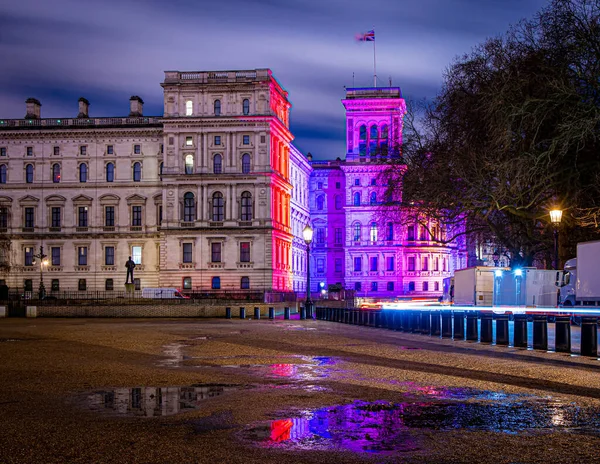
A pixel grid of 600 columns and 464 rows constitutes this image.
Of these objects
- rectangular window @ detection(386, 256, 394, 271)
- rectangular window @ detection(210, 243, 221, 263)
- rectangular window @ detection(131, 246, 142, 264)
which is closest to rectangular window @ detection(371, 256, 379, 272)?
rectangular window @ detection(386, 256, 394, 271)

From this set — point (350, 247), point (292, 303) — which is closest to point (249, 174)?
point (292, 303)

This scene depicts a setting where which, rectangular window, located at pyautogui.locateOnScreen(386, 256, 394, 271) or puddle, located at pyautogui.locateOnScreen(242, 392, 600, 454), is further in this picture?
rectangular window, located at pyautogui.locateOnScreen(386, 256, 394, 271)

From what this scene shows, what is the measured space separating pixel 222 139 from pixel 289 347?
63456 millimetres

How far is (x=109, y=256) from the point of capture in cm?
8700

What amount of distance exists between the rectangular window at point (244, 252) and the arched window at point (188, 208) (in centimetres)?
620

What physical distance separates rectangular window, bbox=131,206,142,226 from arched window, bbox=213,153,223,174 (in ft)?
36.9

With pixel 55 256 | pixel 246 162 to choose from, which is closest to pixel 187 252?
pixel 246 162

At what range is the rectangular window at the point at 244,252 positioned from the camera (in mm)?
81250

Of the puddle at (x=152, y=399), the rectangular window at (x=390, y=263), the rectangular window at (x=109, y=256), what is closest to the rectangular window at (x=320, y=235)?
the rectangular window at (x=390, y=263)

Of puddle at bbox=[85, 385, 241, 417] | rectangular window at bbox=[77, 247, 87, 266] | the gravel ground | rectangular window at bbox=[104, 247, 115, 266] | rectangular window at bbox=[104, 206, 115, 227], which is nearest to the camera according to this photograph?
the gravel ground

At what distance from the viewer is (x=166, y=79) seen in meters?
81.6

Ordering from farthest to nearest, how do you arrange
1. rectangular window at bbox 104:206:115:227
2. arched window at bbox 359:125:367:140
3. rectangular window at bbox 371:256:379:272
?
1. arched window at bbox 359:125:367:140
2. rectangular window at bbox 371:256:379:272
3. rectangular window at bbox 104:206:115:227

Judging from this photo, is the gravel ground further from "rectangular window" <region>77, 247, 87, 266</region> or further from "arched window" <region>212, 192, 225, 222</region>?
"rectangular window" <region>77, 247, 87, 266</region>

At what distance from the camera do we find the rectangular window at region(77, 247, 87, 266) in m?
87.1
